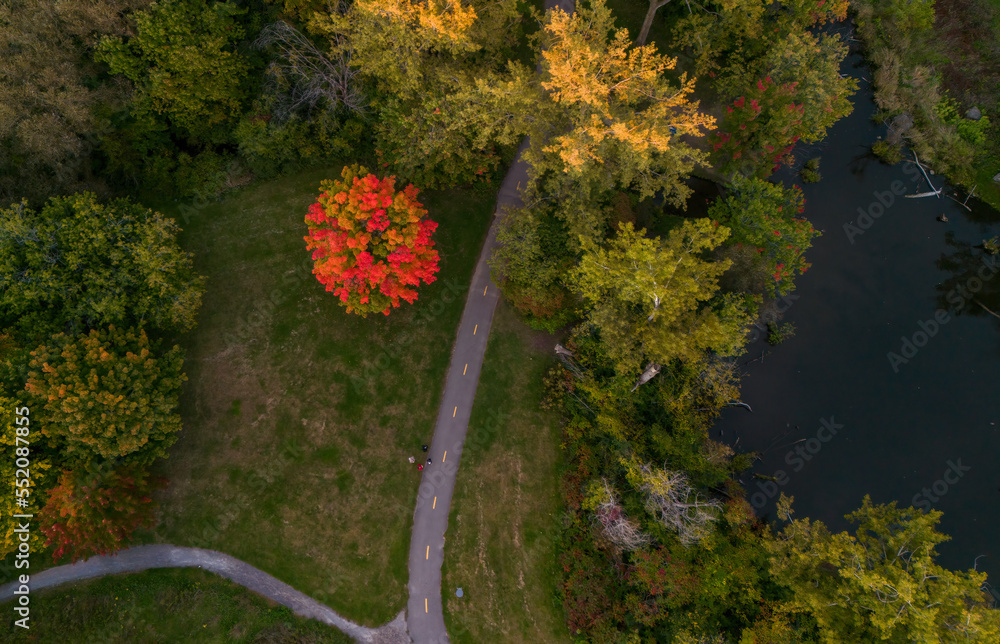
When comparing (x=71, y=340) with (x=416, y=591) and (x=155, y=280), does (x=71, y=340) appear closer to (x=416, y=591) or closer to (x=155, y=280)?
(x=155, y=280)

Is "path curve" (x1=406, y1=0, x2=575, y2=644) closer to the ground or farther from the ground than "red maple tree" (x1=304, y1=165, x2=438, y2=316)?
closer to the ground

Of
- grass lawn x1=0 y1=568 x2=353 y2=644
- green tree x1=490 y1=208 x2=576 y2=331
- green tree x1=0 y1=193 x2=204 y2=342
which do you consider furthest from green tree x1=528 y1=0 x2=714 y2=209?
grass lawn x1=0 y1=568 x2=353 y2=644

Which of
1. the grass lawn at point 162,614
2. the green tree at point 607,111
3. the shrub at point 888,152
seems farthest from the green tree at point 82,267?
the shrub at point 888,152

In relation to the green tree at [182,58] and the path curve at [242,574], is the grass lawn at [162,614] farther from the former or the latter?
the green tree at [182,58]

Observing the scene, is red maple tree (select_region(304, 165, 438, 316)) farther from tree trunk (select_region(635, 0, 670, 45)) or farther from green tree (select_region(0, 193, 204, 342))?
tree trunk (select_region(635, 0, 670, 45))

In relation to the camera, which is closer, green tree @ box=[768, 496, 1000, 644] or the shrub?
green tree @ box=[768, 496, 1000, 644]

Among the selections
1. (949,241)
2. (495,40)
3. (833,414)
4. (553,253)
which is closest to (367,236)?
(553,253)
